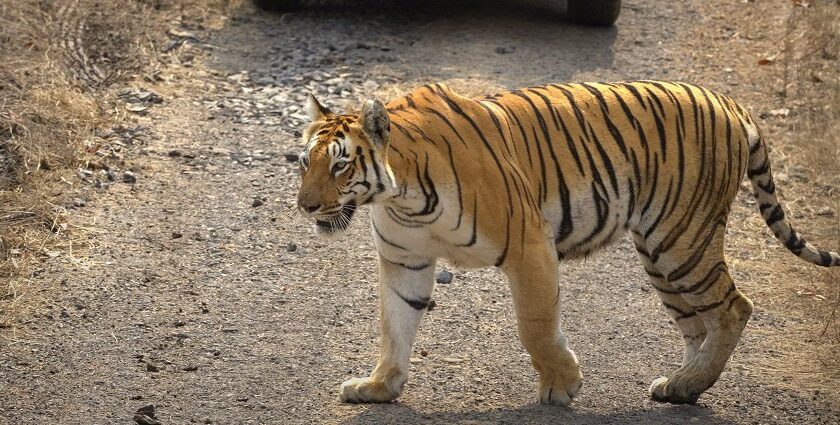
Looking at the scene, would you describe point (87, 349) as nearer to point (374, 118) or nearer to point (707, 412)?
point (374, 118)

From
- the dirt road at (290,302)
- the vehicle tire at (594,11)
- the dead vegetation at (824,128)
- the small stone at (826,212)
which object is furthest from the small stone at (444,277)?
the vehicle tire at (594,11)

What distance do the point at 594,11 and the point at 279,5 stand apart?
2652 millimetres

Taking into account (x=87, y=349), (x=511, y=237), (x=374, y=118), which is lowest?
(x=87, y=349)

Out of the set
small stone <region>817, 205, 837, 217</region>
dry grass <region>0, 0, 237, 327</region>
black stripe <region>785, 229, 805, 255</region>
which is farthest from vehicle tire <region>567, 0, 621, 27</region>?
black stripe <region>785, 229, 805, 255</region>

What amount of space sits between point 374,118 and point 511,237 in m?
0.74

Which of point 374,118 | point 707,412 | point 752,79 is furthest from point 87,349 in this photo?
point 752,79

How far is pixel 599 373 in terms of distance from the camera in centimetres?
555

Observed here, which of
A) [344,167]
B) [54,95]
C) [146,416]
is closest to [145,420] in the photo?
[146,416]

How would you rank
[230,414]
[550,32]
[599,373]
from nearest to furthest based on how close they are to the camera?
[230,414]
[599,373]
[550,32]

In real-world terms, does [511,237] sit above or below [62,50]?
above

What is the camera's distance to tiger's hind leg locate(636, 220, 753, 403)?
5164 mm

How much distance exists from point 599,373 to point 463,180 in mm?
1342

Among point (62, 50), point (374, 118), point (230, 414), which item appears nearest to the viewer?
point (374, 118)

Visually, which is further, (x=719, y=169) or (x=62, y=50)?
(x=62, y=50)
